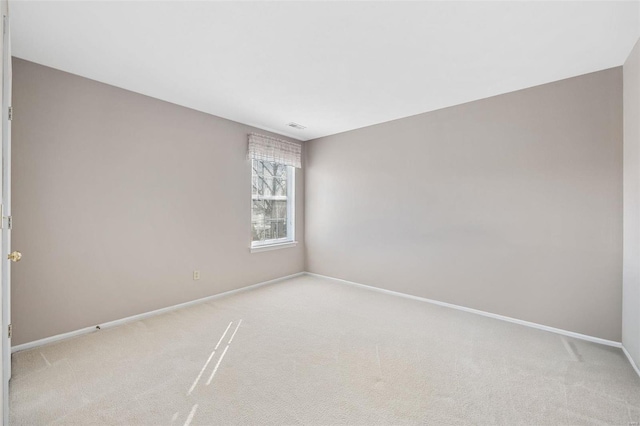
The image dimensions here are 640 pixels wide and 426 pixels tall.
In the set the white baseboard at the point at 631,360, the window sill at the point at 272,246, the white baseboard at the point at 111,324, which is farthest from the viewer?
the window sill at the point at 272,246

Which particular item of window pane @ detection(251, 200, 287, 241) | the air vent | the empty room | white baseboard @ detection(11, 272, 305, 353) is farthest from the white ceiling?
white baseboard @ detection(11, 272, 305, 353)

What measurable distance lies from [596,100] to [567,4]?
1.31 meters

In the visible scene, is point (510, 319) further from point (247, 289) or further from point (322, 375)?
point (247, 289)

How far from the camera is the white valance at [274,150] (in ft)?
13.5

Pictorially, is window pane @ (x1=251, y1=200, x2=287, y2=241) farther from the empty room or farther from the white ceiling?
the white ceiling

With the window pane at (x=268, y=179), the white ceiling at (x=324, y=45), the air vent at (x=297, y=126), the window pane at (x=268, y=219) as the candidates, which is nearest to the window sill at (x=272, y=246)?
the window pane at (x=268, y=219)

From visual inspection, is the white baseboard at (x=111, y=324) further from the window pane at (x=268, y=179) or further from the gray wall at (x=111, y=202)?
the window pane at (x=268, y=179)

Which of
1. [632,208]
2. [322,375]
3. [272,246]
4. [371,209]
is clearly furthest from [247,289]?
[632,208]

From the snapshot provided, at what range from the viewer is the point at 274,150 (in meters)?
4.39

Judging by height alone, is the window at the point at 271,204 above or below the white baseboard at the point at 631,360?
above

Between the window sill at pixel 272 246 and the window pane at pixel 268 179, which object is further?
the window pane at pixel 268 179

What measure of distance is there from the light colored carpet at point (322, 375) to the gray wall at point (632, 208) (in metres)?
0.27

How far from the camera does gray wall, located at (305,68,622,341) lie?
256 centimetres

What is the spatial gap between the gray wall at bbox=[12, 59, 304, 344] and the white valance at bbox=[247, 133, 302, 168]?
0.23 metres
